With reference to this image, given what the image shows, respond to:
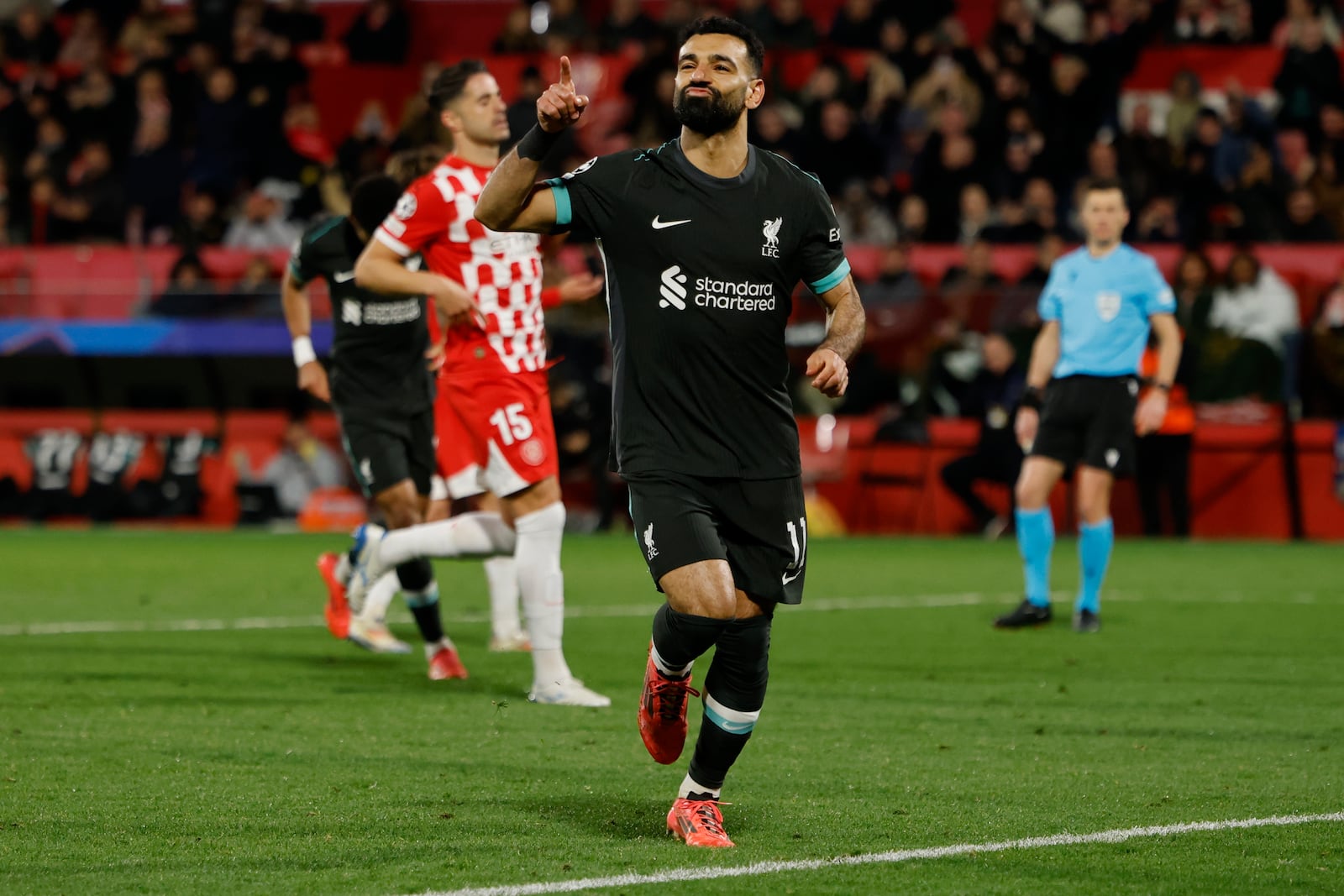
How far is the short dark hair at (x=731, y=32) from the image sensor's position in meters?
5.34

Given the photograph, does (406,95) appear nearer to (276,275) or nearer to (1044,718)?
(276,275)

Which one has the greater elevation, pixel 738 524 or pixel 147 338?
pixel 738 524

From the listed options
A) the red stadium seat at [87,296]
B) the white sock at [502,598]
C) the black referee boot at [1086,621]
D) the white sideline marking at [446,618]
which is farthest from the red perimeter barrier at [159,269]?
the white sock at [502,598]

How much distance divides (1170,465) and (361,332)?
1035 cm

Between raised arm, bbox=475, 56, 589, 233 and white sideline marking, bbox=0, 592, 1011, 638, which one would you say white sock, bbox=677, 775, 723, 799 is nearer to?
raised arm, bbox=475, 56, 589, 233

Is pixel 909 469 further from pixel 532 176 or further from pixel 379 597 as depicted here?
pixel 532 176

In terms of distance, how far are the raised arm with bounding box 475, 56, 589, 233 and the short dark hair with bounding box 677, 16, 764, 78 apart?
40cm

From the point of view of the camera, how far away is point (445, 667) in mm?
8758

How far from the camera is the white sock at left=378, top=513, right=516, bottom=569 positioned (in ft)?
28.0

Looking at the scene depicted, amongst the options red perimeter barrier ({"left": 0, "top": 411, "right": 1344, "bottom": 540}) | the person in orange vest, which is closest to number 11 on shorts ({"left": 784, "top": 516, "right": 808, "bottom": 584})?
the person in orange vest

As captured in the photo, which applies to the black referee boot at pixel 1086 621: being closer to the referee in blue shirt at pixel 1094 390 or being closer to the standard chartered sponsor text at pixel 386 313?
the referee in blue shirt at pixel 1094 390

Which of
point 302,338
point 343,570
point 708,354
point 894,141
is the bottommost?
point 343,570

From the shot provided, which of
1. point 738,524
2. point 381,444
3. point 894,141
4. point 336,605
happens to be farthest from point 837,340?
point 894,141

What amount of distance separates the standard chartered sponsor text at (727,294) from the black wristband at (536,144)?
54cm
